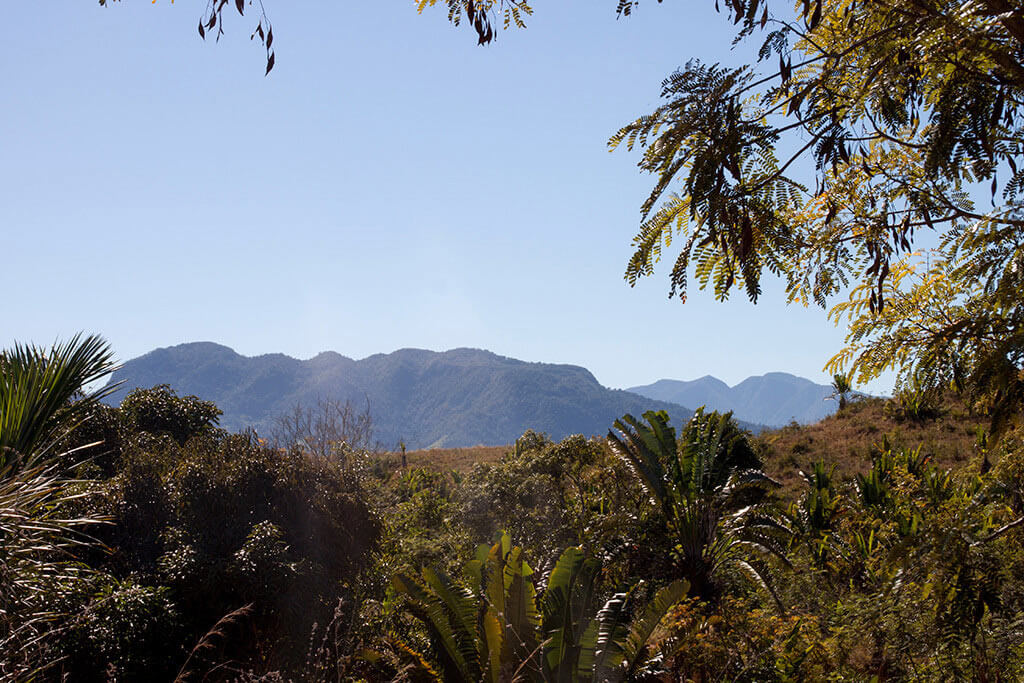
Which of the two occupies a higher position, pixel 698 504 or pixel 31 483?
pixel 31 483

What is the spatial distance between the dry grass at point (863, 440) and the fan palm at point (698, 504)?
11531mm

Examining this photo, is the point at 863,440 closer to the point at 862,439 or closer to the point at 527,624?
the point at 862,439

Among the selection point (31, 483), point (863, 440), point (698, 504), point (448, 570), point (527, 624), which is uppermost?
point (31, 483)

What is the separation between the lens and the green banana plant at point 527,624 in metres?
5.84

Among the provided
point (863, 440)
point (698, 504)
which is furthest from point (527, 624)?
point (863, 440)

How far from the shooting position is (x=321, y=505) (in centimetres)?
955

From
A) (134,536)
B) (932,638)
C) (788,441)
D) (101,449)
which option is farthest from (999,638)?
(788,441)

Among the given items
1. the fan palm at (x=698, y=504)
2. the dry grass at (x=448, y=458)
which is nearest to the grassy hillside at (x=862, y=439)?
the dry grass at (x=448, y=458)

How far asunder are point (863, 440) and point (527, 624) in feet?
85.6

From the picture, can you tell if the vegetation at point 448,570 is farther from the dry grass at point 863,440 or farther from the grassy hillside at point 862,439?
the dry grass at point 863,440

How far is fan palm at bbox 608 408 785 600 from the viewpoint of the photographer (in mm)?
10945

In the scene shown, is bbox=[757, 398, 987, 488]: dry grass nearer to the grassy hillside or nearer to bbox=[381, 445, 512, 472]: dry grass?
the grassy hillside

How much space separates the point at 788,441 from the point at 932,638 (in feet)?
81.9

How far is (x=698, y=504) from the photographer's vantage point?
11094mm
